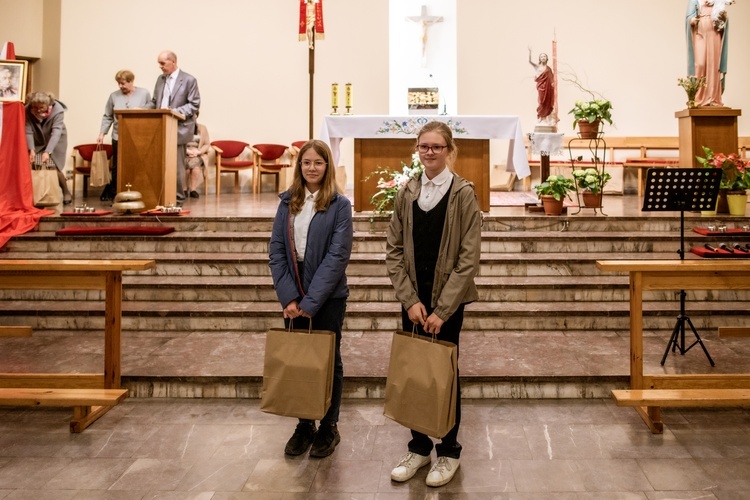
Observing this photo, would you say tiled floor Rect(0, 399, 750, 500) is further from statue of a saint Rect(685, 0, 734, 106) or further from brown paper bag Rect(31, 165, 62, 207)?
statue of a saint Rect(685, 0, 734, 106)

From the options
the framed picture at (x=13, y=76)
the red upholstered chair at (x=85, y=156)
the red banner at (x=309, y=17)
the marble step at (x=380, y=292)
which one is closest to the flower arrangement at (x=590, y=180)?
the marble step at (x=380, y=292)

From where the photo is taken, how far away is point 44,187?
741cm

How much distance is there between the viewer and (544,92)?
793 cm

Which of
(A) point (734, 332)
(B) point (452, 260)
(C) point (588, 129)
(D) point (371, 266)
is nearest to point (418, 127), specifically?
(C) point (588, 129)

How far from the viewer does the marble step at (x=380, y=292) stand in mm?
5590

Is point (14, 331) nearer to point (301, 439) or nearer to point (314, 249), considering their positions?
point (301, 439)

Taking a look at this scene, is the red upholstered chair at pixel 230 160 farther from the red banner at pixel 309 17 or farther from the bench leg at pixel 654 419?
the bench leg at pixel 654 419

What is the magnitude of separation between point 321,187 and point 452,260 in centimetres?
76

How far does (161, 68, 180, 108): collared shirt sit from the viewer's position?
8352mm

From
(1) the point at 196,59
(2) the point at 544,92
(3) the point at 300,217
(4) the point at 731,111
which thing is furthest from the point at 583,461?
(1) the point at 196,59

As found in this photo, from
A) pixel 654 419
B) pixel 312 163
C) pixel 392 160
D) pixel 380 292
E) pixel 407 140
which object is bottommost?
pixel 654 419

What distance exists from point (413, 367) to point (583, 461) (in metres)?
0.99

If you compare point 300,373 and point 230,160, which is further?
point 230,160

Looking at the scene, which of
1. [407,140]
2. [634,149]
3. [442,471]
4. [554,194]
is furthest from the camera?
[634,149]
